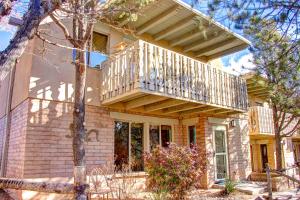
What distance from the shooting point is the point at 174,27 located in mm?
11125

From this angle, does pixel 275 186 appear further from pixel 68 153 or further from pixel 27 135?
pixel 27 135

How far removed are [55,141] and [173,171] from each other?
345 centimetres

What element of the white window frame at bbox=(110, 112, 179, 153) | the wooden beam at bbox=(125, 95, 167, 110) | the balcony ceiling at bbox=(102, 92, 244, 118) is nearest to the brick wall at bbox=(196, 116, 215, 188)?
the balcony ceiling at bbox=(102, 92, 244, 118)

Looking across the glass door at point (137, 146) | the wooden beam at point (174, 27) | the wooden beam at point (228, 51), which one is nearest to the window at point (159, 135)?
the glass door at point (137, 146)

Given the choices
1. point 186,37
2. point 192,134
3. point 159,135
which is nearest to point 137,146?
point 159,135

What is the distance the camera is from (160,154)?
7.70 metres

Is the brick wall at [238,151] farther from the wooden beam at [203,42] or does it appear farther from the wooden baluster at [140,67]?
the wooden baluster at [140,67]

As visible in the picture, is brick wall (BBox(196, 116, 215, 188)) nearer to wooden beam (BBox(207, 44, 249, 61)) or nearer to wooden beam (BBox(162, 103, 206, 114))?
wooden beam (BBox(162, 103, 206, 114))

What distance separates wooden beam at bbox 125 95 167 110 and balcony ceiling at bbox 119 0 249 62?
8.47 ft

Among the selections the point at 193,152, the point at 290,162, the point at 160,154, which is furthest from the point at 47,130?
the point at 290,162

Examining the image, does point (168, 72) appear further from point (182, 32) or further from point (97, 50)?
point (182, 32)

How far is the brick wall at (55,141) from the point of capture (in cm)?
774

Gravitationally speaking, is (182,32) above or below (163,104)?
above

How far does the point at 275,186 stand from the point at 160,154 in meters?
6.05
